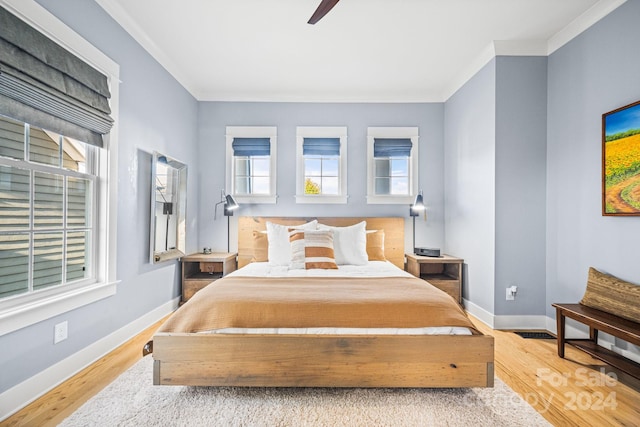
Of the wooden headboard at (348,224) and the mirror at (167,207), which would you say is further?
the wooden headboard at (348,224)

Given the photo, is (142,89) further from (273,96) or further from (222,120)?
(273,96)

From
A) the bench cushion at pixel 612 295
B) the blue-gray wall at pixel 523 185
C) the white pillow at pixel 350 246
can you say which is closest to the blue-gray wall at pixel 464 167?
the blue-gray wall at pixel 523 185

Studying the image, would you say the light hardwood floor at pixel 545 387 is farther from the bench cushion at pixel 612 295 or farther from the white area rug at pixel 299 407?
the bench cushion at pixel 612 295

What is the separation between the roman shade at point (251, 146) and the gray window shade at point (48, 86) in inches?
76.2

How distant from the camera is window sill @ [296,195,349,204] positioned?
4.25 metres

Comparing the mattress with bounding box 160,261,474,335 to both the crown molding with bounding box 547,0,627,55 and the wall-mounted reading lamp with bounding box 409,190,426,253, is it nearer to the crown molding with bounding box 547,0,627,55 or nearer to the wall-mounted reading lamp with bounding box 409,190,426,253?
the wall-mounted reading lamp with bounding box 409,190,426,253

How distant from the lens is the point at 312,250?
3.15m

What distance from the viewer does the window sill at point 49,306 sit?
1.69 m

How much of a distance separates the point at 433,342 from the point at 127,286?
2501mm

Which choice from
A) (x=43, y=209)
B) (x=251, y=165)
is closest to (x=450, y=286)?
(x=251, y=165)

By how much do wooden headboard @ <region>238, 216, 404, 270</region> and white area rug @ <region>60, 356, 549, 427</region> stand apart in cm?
215

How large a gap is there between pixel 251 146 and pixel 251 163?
0.23 meters

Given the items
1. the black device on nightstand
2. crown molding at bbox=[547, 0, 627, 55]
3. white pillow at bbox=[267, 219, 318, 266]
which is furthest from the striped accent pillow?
crown molding at bbox=[547, 0, 627, 55]

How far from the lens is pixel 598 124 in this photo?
2.51 m
